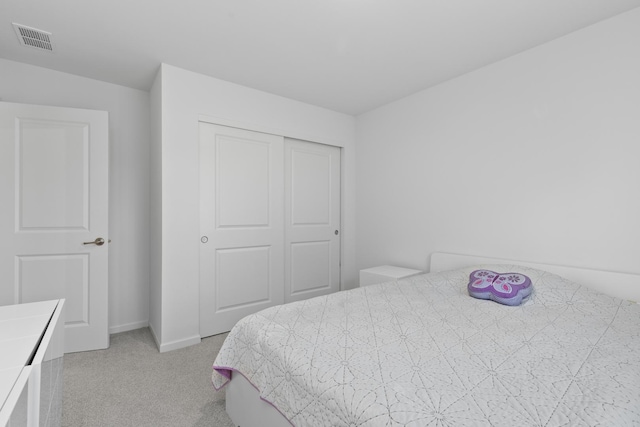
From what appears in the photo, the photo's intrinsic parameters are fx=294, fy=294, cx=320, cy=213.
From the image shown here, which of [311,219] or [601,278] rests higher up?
[311,219]

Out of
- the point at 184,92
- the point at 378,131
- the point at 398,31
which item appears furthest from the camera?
the point at 378,131

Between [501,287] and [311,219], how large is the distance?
6.94 ft

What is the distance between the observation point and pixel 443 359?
106 centimetres

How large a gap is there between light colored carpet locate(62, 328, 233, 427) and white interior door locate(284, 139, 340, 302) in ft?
3.98

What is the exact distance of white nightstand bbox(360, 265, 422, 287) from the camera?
2.73 metres

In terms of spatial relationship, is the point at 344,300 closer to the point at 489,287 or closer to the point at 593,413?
the point at 489,287

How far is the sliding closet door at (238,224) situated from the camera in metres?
2.70

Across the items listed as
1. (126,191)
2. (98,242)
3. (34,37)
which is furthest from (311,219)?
(34,37)

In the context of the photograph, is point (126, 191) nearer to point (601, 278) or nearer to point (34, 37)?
point (34, 37)

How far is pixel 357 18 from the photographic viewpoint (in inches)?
74.5

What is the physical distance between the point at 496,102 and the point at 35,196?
376 cm

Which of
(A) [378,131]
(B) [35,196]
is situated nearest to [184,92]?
(B) [35,196]

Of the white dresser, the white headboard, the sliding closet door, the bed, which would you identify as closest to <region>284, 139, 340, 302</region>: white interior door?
the sliding closet door

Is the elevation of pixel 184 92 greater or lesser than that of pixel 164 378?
greater
